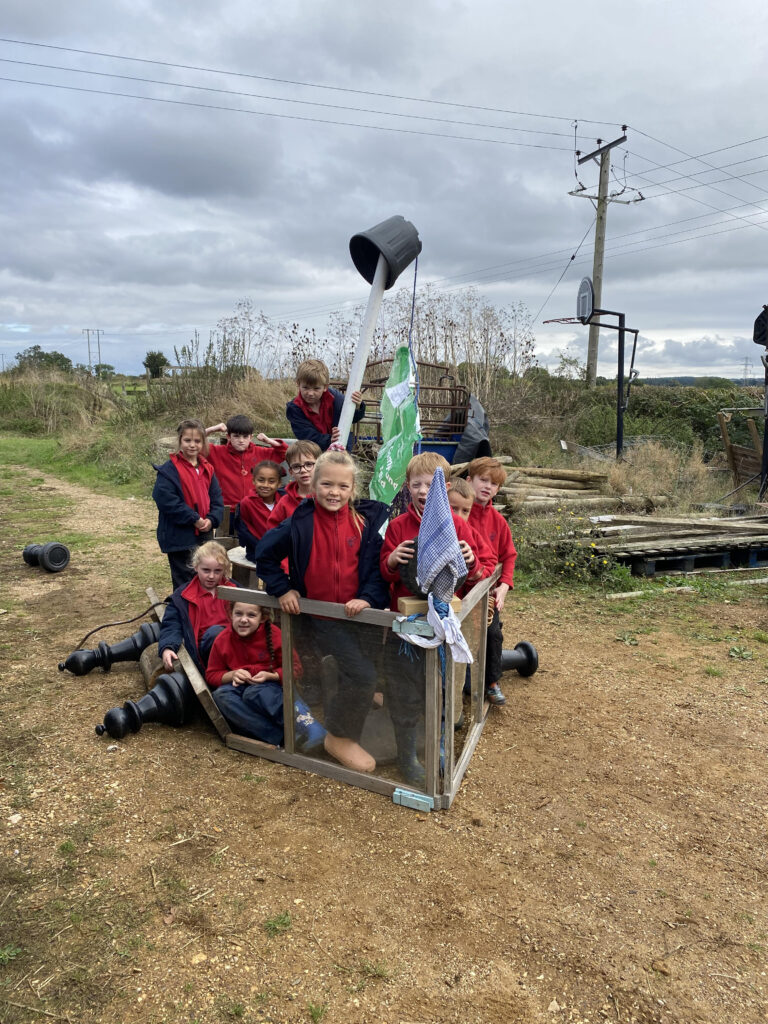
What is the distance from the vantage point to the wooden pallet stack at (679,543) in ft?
24.8

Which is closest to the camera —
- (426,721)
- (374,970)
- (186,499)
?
(374,970)

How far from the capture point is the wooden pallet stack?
7547mm

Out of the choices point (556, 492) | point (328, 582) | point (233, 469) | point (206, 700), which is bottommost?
point (206, 700)

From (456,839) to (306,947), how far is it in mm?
864

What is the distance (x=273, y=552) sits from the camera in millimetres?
3447

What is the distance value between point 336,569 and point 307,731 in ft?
2.86

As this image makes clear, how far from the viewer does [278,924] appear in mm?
2533

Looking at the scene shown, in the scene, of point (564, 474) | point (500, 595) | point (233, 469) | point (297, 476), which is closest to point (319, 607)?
point (297, 476)

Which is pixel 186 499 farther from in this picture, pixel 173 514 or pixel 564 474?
pixel 564 474

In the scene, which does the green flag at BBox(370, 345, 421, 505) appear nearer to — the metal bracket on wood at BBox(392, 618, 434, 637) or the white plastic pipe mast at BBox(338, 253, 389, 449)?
the white plastic pipe mast at BBox(338, 253, 389, 449)

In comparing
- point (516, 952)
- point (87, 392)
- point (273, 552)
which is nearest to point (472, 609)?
point (273, 552)

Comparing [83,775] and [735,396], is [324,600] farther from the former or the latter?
[735,396]

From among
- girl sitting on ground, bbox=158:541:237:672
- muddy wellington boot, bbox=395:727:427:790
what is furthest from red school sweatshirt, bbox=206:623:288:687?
muddy wellington boot, bbox=395:727:427:790

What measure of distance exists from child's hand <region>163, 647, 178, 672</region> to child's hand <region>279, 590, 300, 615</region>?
42.7 inches
